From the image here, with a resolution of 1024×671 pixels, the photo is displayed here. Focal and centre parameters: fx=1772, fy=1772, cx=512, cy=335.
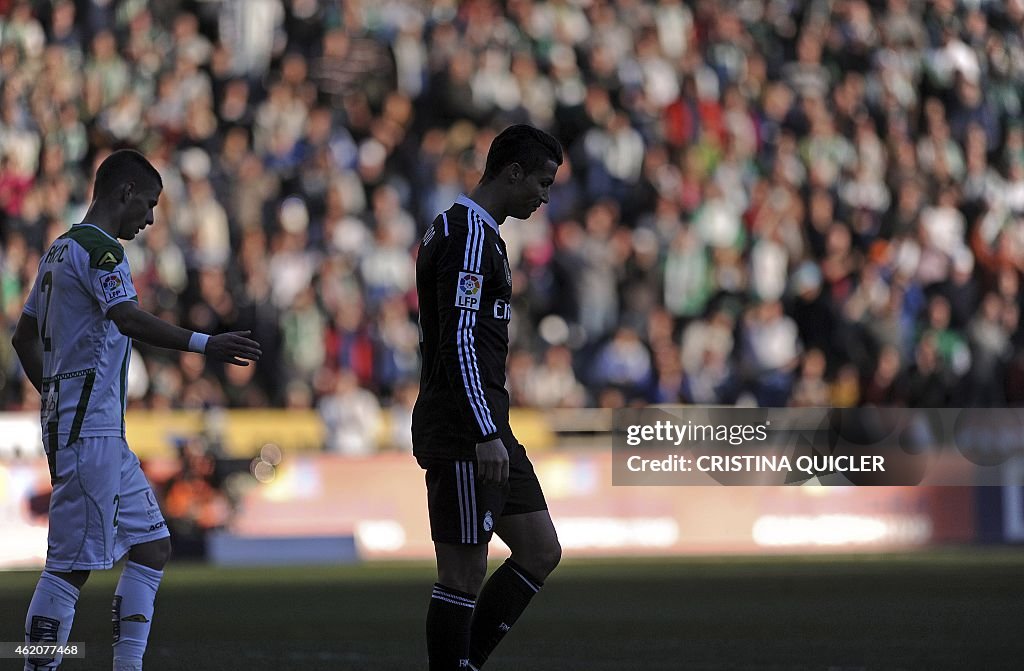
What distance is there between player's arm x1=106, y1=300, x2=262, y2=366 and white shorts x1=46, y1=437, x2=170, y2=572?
1.60 feet

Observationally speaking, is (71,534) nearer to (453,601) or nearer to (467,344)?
(453,601)

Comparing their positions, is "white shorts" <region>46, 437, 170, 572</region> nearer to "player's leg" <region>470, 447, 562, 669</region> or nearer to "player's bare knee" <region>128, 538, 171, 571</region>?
"player's bare knee" <region>128, 538, 171, 571</region>

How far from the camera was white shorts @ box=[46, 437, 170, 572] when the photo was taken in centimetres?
650

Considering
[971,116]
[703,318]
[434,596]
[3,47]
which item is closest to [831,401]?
[703,318]

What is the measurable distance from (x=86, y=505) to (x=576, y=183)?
15.1 metres

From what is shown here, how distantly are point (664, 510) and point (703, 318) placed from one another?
93.6 inches

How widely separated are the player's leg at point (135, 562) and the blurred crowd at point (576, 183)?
1126cm

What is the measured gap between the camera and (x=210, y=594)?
1378 centimetres

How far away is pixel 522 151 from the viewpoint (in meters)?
6.51

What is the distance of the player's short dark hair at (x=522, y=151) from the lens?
6508 millimetres

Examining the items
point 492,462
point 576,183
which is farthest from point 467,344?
point 576,183
